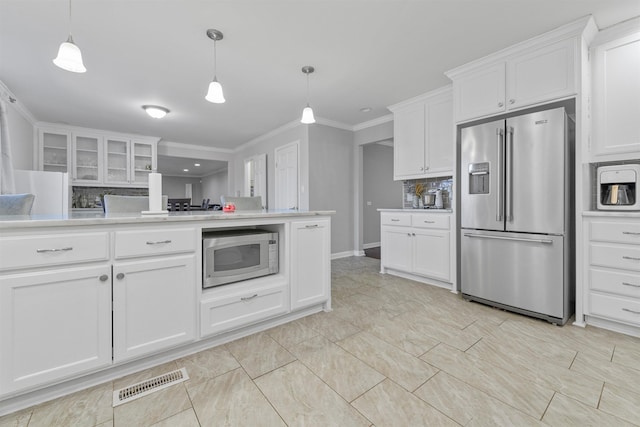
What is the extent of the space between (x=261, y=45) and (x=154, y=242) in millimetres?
2081

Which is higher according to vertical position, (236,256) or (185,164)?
(185,164)

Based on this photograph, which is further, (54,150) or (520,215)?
(54,150)

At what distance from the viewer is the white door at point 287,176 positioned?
5.10m

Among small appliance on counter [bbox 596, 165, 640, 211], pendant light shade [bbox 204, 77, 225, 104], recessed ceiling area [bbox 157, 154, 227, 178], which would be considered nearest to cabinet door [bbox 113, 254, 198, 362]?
pendant light shade [bbox 204, 77, 225, 104]

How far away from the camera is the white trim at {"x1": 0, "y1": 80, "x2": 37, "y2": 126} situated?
3.43m

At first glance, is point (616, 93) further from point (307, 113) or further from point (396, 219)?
point (307, 113)

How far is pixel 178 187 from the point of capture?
45.8ft

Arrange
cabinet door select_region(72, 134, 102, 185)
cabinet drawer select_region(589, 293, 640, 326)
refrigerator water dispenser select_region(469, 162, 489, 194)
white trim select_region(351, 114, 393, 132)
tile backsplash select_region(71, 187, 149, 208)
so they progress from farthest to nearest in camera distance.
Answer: tile backsplash select_region(71, 187, 149, 208), cabinet door select_region(72, 134, 102, 185), white trim select_region(351, 114, 393, 132), refrigerator water dispenser select_region(469, 162, 489, 194), cabinet drawer select_region(589, 293, 640, 326)

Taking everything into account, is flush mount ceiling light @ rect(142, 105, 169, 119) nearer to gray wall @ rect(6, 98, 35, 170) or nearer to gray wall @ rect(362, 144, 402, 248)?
gray wall @ rect(6, 98, 35, 170)

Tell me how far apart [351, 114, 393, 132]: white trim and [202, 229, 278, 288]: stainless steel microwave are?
11.1ft

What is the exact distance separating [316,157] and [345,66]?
197 cm

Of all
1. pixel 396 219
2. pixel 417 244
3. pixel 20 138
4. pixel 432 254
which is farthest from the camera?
pixel 20 138

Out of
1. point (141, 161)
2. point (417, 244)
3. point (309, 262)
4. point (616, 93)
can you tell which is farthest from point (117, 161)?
point (616, 93)

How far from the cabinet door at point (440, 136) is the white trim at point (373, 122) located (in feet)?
3.50
